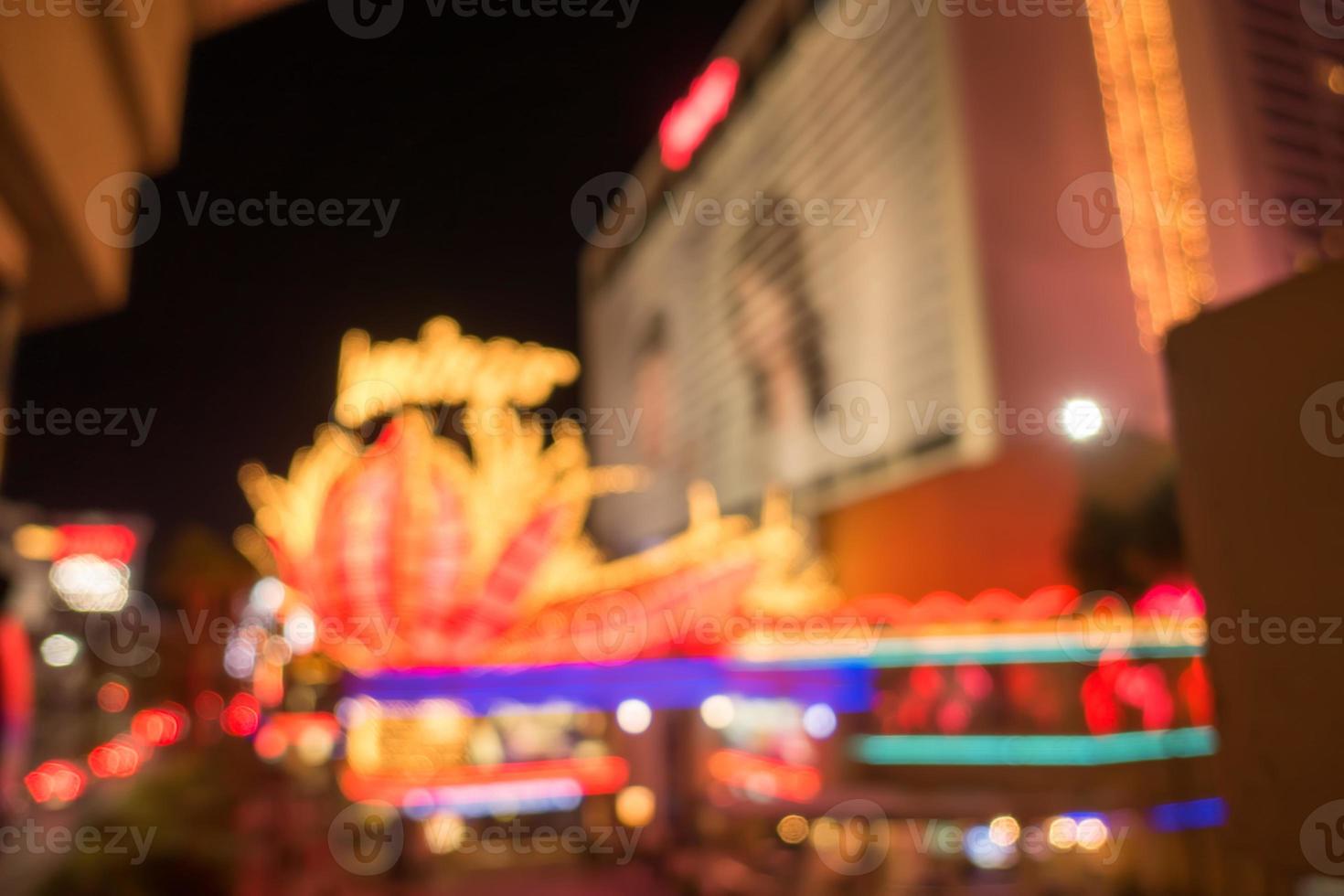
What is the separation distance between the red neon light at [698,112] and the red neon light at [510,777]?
2698cm

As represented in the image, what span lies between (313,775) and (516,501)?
1165 centimetres

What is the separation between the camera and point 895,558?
2159 cm

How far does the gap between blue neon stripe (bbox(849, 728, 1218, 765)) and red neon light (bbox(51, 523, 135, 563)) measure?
55.8 meters

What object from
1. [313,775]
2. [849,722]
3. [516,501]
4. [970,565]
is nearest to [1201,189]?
[970,565]

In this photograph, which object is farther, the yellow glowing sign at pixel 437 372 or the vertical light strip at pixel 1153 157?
the vertical light strip at pixel 1153 157

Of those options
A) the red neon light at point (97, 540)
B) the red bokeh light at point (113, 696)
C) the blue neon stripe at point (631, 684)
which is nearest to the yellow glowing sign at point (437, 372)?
the blue neon stripe at point (631, 684)

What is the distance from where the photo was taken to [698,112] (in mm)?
36094

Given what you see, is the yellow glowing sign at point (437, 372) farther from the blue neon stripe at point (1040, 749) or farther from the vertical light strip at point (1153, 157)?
the vertical light strip at point (1153, 157)

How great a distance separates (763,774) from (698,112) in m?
28.5

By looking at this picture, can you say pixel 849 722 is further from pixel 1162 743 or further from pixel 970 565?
pixel 970 565

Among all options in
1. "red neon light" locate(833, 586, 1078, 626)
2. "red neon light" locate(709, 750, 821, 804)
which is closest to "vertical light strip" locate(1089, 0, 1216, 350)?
"red neon light" locate(833, 586, 1078, 626)

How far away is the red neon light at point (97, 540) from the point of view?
55469mm

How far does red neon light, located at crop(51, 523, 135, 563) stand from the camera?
5547 centimetres

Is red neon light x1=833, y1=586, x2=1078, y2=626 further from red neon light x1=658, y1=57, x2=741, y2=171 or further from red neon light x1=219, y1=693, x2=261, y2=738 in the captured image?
red neon light x1=658, y1=57, x2=741, y2=171
